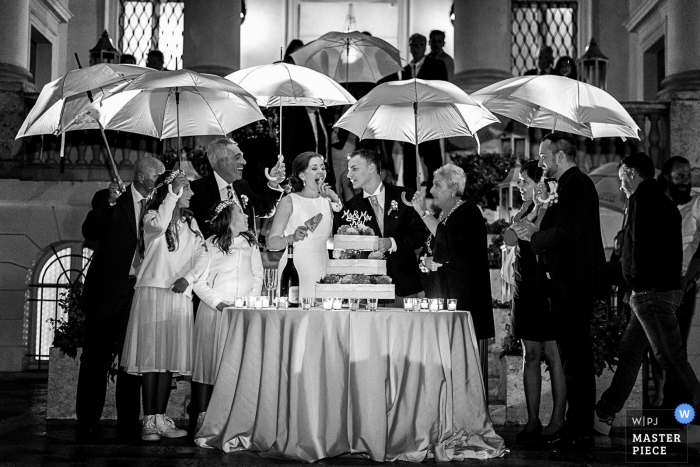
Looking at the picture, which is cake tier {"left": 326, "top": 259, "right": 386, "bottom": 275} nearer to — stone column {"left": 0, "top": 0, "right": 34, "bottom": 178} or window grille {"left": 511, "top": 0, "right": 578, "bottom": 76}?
stone column {"left": 0, "top": 0, "right": 34, "bottom": 178}

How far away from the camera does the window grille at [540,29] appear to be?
19.4m

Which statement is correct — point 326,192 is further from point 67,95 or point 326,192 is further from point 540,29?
point 540,29

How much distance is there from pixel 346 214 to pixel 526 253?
140 centimetres

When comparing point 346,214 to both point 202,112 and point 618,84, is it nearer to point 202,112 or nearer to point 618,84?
point 202,112

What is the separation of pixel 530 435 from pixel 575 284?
4.03 feet

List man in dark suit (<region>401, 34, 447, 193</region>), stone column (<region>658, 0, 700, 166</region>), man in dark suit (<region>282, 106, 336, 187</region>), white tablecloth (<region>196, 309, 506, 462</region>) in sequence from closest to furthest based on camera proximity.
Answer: white tablecloth (<region>196, 309, 506, 462</region>) < man in dark suit (<region>282, 106, 336, 187</region>) < man in dark suit (<region>401, 34, 447, 193</region>) < stone column (<region>658, 0, 700, 166</region>)

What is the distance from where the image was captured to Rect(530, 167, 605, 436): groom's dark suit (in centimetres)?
675

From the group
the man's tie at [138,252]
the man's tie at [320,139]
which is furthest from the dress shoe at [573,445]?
the man's tie at [320,139]

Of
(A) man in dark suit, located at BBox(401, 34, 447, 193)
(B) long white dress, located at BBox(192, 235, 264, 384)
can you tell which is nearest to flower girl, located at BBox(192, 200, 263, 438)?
(B) long white dress, located at BBox(192, 235, 264, 384)

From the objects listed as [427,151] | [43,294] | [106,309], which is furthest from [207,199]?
[43,294]

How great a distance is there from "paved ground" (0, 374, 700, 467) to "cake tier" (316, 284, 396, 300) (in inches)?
41.6

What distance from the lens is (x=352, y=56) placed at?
10.7 m

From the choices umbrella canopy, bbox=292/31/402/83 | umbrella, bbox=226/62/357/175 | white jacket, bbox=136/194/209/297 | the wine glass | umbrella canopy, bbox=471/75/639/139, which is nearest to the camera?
the wine glass

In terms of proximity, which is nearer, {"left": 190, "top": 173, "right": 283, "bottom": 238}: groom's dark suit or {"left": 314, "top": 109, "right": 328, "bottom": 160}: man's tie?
{"left": 190, "top": 173, "right": 283, "bottom": 238}: groom's dark suit
